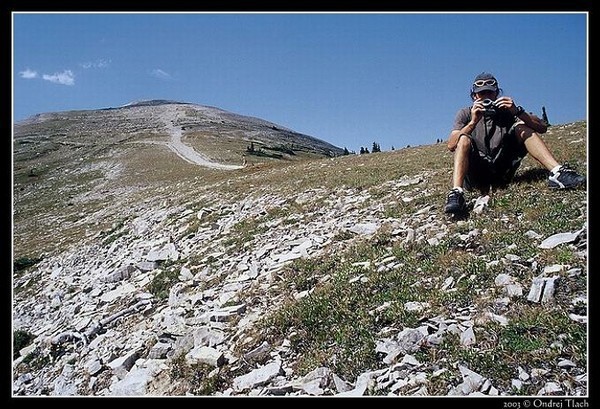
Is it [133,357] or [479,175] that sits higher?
[479,175]

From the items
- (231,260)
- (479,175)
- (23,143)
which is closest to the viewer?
(479,175)

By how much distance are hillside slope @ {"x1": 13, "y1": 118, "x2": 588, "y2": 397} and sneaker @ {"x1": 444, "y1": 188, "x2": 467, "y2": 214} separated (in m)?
0.25

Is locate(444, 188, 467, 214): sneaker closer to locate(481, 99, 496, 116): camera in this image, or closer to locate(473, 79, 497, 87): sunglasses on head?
locate(481, 99, 496, 116): camera

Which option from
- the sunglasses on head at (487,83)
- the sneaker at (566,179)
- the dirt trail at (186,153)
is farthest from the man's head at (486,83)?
the dirt trail at (186,153)

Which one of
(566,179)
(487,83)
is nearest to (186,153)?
(487,83)

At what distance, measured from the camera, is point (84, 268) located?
650 inches

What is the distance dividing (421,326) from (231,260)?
6.62 metres

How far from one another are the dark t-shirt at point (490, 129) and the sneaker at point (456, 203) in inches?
42.6

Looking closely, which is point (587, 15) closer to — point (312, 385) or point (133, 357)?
point (312, 385)

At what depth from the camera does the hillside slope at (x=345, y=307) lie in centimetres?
502

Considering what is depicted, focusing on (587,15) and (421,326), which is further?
(587,15)

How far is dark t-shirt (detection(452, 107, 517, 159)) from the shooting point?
8758mm

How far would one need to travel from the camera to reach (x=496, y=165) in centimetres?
930
